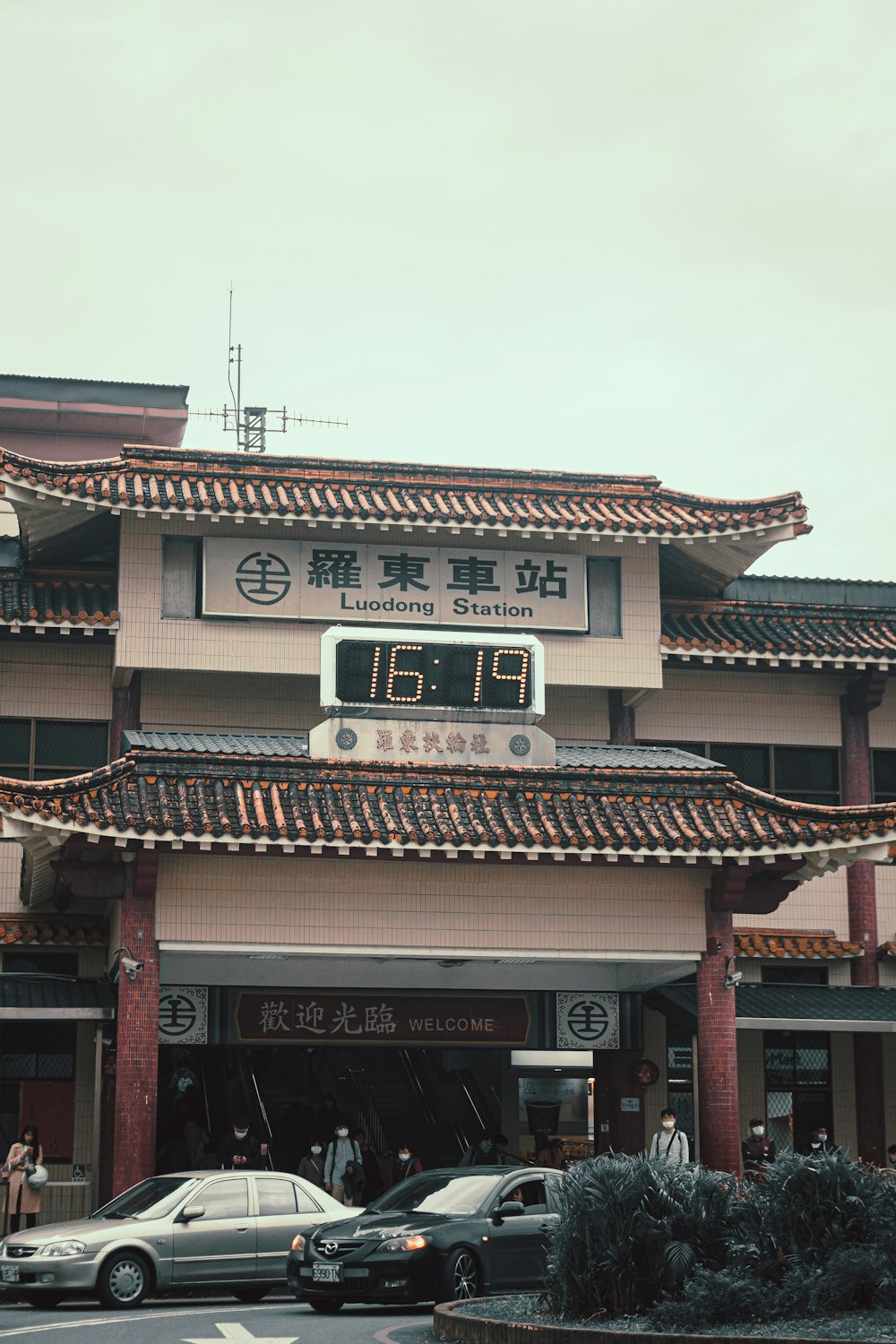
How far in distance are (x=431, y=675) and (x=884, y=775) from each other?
9.91m

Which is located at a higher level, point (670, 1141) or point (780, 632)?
point (780, 632)

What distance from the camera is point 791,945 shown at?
95.3 ft

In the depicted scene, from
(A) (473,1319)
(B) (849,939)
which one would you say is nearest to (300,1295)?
(A) (473,1319)

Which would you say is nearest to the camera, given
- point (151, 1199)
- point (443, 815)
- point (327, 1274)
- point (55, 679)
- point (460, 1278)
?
point (327, 1274)

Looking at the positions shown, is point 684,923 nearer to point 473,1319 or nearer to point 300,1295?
point 300,1295

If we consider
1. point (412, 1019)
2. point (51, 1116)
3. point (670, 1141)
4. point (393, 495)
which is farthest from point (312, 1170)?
point (393, 495)

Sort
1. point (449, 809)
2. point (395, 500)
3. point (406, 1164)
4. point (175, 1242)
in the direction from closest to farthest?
point (175, 1242)
point (449, 809)
point (406, 1164)
point (395, 500)

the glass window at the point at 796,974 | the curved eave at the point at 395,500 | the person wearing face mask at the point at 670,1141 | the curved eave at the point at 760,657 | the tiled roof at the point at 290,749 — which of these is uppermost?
the curved eave at the point at 395,500

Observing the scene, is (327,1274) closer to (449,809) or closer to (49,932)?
(449,809)

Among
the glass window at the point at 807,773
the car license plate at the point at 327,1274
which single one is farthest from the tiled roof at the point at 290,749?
the car license plate at the point at 327,1274

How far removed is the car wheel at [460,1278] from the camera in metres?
18.4

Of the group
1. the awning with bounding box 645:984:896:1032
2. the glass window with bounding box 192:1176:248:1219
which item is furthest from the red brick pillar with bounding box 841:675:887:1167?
the glass window with bounding box 192:1176:248:1219

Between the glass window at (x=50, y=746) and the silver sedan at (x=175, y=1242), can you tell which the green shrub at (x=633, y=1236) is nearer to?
the silver sedan at (x=175, y=1242)

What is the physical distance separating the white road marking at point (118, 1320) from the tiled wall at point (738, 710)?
1387 centimetres
